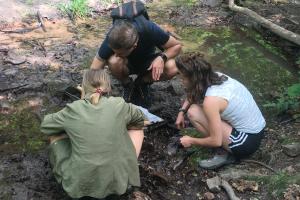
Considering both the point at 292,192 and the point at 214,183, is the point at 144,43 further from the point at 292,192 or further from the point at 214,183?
the point at 292,192

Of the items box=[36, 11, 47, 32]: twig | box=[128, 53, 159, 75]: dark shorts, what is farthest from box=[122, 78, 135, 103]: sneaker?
box=[36, 11, 47, 32]: twig

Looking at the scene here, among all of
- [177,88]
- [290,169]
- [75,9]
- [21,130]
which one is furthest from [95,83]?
[75,9]

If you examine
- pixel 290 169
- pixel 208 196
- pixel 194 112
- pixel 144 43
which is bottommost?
pixel 208 196

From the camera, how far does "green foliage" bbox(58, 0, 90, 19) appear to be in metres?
7.27

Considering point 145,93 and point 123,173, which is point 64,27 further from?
point 123,173

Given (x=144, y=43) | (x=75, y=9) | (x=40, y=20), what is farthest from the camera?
(x=75, y=9)

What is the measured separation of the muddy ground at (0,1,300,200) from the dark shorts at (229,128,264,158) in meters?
0.20

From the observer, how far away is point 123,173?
3.51 m

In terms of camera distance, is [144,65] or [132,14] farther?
[144,65]

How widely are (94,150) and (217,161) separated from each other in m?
1.38

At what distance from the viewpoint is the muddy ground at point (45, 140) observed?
12.9 feet

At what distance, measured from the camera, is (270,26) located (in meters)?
6.45

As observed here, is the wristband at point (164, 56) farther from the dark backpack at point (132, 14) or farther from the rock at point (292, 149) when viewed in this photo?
the rock at point (292, 149)

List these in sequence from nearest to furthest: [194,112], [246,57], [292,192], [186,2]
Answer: [292,192], [194,112], [246,57], [186,2]
